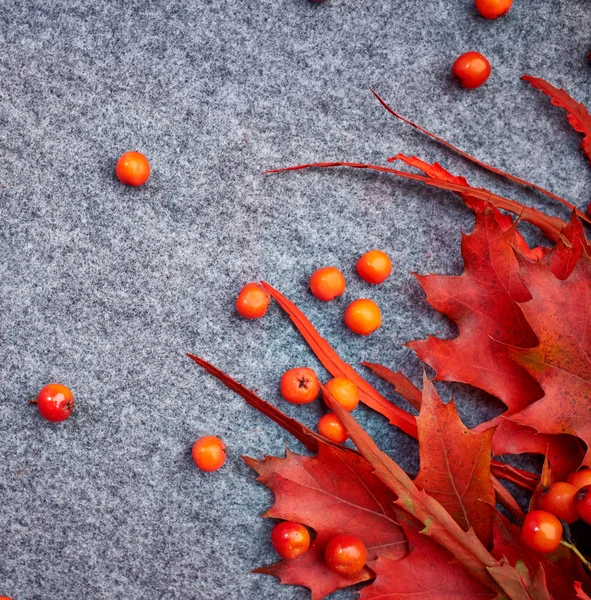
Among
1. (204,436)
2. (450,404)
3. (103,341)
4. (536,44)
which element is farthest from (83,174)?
(536,44)

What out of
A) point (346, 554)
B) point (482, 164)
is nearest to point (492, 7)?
point (482, 164)

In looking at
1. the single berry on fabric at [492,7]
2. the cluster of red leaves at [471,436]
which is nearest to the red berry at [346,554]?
the cluster of red leaves at [471,436]

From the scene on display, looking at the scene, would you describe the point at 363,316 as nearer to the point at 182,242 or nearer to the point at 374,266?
the point at 374,266

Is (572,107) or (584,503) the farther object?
(572,107)

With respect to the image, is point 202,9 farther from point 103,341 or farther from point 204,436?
point 204,436

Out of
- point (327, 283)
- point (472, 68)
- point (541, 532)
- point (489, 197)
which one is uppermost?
point (472, 68)

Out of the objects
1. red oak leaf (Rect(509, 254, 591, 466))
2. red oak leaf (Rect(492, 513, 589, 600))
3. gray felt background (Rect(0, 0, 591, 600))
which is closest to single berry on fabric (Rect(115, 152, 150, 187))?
gray felt background (Rect(0, 0, 591, 600))
